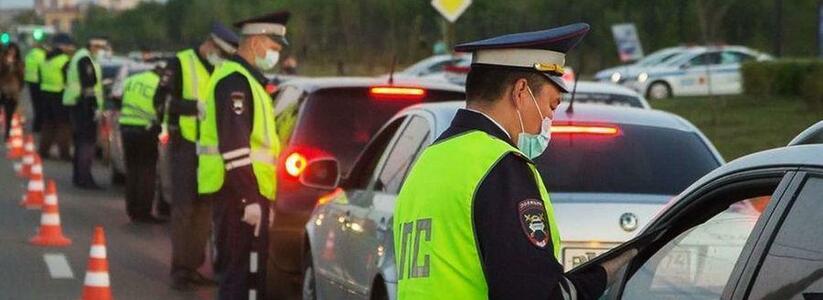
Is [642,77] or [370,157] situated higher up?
[370,157]

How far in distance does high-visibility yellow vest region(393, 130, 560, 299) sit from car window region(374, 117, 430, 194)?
12.4 feet

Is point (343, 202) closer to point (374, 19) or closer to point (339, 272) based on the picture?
point (339, 272)

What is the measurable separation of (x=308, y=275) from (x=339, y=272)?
2.97 feet

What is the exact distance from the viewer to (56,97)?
82.5ft

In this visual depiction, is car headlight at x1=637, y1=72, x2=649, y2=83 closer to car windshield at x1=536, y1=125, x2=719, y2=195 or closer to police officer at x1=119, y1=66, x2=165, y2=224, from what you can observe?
police officer at x1=119, y1=66, x2=165, y2=224

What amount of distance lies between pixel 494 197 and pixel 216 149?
6.09 m

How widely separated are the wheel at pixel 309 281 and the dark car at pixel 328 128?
5.30ft

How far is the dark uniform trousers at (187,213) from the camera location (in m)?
11.9

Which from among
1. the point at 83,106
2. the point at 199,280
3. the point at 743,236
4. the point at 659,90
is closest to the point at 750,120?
the point at 83,106

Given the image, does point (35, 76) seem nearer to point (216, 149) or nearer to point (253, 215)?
point (216, 149)

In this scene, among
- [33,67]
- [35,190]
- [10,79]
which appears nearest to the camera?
[35,190]

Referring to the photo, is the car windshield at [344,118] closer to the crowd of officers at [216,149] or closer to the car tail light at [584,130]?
the crowd of officers at [216,149]

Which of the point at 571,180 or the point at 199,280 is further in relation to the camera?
the point at 199,280

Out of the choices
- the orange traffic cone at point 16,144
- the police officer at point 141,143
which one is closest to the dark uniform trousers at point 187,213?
the police officer at point 141,143
